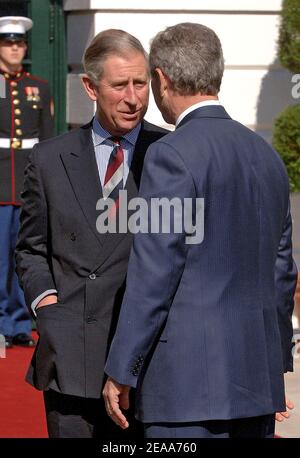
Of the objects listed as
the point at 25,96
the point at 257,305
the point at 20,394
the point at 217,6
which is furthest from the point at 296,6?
the point at 257,305

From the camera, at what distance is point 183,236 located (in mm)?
3449

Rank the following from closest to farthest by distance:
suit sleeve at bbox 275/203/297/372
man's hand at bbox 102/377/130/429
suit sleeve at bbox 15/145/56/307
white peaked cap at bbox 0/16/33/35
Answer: man's hand at bbox 102/377/130/429 < suit sleeve at bbox 275/203/297/372 < suit sleeve at bbox 15/145/56/307 < white peaked cap at bbox 0/16/33/35

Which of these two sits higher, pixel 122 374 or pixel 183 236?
pixel 183 236

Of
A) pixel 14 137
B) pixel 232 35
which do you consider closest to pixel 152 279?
pixel 14 137

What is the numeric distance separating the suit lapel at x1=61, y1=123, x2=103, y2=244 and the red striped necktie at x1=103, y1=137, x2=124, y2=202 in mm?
29

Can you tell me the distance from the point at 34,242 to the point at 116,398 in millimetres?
714

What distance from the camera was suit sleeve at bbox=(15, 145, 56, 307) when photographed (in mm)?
3984

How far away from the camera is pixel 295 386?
7.12m

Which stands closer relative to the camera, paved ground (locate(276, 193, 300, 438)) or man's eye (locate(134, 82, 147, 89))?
man's eye (locate(134, 82, 147, 89))

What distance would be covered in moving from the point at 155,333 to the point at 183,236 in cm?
28

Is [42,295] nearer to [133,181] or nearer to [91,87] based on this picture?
[133,181]

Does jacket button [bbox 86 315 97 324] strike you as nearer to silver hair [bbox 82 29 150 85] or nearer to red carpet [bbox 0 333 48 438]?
silver hair [bbox 82 29 150 85]

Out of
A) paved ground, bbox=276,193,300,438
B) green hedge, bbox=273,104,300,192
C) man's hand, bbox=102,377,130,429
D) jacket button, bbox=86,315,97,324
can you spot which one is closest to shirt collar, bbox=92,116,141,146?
jacket button, bbox=86,315,97,324

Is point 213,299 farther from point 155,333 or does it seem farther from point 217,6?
point 217,6
